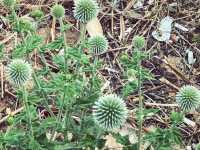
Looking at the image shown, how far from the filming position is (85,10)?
261 cm

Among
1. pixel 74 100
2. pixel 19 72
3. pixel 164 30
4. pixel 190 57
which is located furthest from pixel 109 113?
pixel 164 30

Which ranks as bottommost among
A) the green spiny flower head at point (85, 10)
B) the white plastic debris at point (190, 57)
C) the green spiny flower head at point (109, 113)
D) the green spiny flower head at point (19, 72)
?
the white plastic debris at point (190, 57)

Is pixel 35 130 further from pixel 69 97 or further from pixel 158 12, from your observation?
pixel 158 12

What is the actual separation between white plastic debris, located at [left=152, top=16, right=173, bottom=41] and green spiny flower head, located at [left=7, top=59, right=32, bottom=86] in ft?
4.46

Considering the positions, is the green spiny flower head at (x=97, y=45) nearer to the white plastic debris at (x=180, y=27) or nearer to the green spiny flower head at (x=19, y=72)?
the green spiny flower head at (x=19, y=72)

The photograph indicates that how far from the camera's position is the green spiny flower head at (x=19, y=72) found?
2.37 m

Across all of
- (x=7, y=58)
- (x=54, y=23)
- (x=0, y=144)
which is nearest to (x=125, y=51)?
(x=54, y=23)

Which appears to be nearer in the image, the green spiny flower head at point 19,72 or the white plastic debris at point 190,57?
the green spiny flower head at point 19,72

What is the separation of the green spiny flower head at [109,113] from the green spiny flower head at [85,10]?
44 cm

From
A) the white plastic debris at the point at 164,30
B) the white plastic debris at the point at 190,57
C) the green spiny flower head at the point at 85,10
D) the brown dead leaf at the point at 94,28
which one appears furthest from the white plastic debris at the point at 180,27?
the green spiny flower head at the point at 85,10

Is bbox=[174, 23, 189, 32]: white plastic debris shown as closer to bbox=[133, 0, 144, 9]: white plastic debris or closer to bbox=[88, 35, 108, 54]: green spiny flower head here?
bbox=[133, 0, 144, 9]: white plastic debris

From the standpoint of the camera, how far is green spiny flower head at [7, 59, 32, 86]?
237cm

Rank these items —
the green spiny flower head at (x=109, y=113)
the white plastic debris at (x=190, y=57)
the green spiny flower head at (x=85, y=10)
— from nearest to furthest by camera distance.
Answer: the green spiny flower head at (x=109, y=113)
the green spiny flower head at (x=85, y=10)
the white plastic debris at (x=190, y=57)

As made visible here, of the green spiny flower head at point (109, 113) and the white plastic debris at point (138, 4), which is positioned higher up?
the white plastic debris at point (138, 4)
